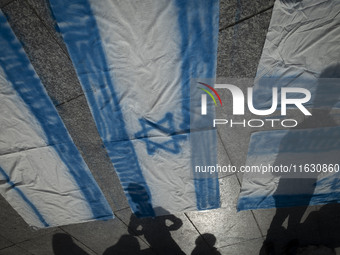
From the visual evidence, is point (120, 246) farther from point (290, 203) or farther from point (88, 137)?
point (290, 203)

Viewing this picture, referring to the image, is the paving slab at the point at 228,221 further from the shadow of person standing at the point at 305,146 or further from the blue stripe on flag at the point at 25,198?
the blue stripe on flag at the point at 25,198

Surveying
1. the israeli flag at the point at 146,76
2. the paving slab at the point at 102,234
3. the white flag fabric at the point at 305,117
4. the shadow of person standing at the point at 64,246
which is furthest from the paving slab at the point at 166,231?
the shadow of person standing at the point at 64,246

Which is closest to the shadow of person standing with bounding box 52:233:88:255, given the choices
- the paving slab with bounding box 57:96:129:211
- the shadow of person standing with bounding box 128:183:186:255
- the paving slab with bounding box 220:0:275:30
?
the shadow of person standing with bounding box 128:183:186:255

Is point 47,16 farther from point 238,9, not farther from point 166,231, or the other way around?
point 166,231

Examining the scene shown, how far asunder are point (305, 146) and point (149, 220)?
1.71 m

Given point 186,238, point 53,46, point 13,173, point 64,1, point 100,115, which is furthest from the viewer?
point 186,238

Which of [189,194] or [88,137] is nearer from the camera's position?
[88,137]

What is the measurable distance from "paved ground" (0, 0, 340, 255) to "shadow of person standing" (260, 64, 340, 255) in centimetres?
15

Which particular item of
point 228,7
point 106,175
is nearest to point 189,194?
point 106,175

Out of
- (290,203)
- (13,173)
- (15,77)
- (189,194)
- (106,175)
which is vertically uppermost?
(15,77)

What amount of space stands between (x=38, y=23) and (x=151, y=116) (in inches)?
35.0

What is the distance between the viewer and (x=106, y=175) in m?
1.71

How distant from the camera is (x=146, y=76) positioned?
4.15 feet

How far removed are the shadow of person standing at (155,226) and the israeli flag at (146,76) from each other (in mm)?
136
